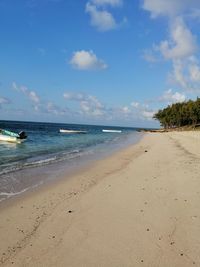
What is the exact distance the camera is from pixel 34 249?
5.84 m

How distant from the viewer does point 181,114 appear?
114438 mm

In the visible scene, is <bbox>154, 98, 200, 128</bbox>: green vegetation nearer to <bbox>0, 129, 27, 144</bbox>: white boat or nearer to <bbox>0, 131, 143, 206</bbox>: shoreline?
<bbox>0, 129, 27, 144</bbox>: white boat

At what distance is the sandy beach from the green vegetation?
93102mm

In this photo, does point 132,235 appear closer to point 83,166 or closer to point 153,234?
point 153,234

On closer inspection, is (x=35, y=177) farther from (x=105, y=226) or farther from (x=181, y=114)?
(x=181, y=114)

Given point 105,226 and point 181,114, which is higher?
point 181,114

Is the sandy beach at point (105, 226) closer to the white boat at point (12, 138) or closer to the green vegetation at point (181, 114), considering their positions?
the white boat at point (12, 138)

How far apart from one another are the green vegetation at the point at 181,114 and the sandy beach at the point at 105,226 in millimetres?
93102

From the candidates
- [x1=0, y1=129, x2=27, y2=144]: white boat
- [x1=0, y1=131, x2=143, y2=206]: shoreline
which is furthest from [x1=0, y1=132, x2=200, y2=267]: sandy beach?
[x1=0, y1=129, x2=27, y2=144]: white boat

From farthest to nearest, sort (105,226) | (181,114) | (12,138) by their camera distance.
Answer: (181,114) < (12,138) < (105,226)

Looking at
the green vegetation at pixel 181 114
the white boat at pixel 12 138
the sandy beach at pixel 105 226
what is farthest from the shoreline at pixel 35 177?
the green vegetation at pixel 181 114

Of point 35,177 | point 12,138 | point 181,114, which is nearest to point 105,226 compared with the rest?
point 35,177

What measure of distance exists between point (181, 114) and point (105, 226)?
11196 centimetres

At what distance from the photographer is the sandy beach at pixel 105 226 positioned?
217 inches
